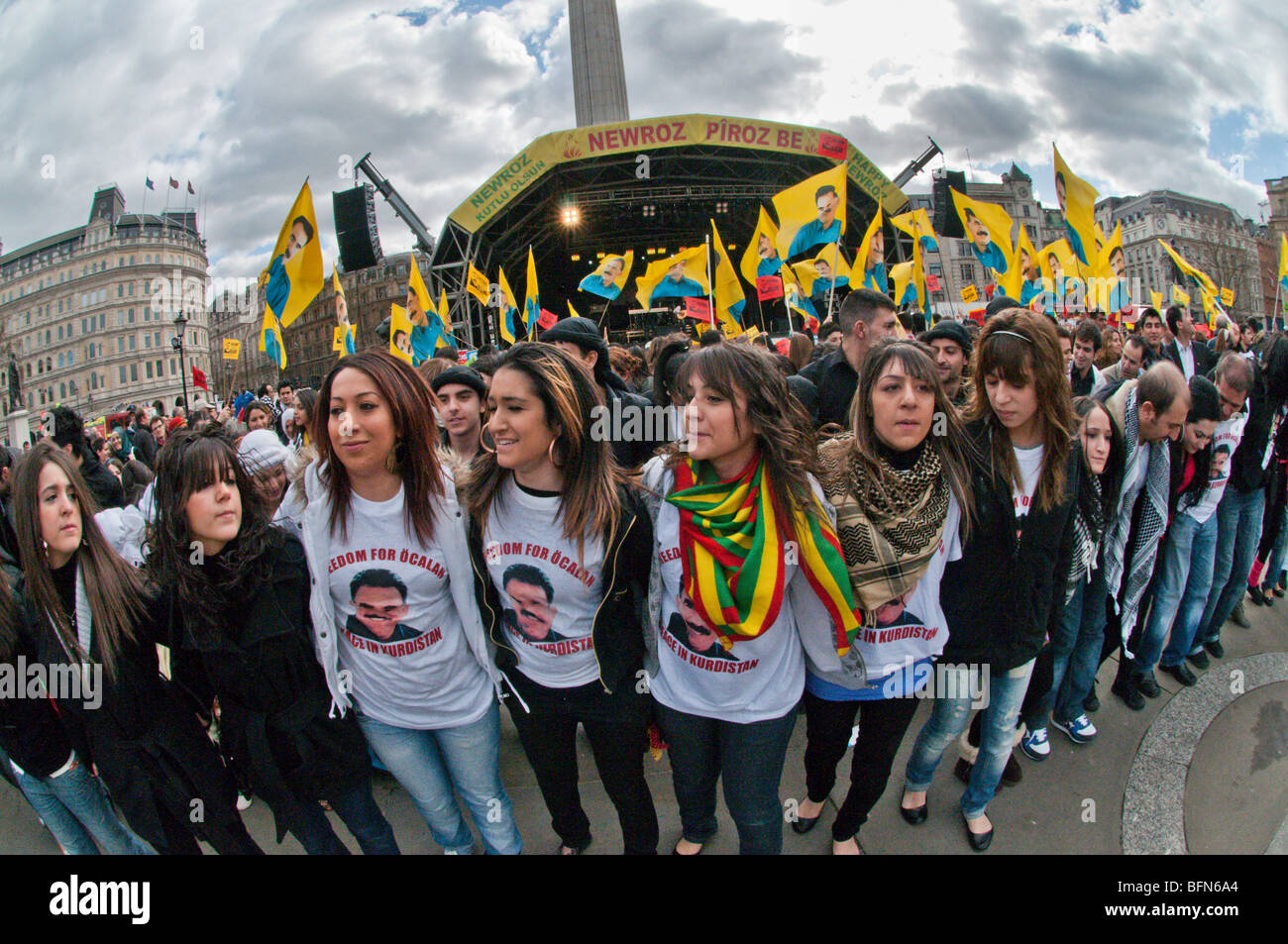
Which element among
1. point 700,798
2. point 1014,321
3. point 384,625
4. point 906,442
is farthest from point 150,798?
point 1014,321

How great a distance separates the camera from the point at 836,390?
3531 millimetres

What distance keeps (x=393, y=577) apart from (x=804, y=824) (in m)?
2.05

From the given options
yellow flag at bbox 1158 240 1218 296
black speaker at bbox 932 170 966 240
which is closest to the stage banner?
black speaker at bbox 932 170 966 240

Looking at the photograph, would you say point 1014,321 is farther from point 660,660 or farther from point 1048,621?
point 660,660

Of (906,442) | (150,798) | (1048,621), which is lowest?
(150,798)

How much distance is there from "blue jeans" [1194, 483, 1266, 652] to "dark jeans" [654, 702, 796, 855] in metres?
3.46

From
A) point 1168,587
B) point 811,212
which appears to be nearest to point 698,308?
point 811,212

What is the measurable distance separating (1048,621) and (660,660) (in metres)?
1.70

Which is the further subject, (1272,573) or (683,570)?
(1272,573)

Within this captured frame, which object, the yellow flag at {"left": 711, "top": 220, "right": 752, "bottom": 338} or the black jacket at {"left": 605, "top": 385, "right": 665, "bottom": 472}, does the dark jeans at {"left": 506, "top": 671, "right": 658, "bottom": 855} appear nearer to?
the black jacket at {"left": 605, "top": 385, "right": 665, "bottom": 472}

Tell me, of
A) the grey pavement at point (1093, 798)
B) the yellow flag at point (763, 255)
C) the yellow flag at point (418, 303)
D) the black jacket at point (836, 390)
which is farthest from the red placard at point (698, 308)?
the grey pavement at point (1093, 798)

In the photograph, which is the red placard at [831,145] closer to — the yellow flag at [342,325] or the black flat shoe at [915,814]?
the yellow flag at [342,325]

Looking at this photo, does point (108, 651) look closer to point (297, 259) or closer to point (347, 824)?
point (347, 824)
